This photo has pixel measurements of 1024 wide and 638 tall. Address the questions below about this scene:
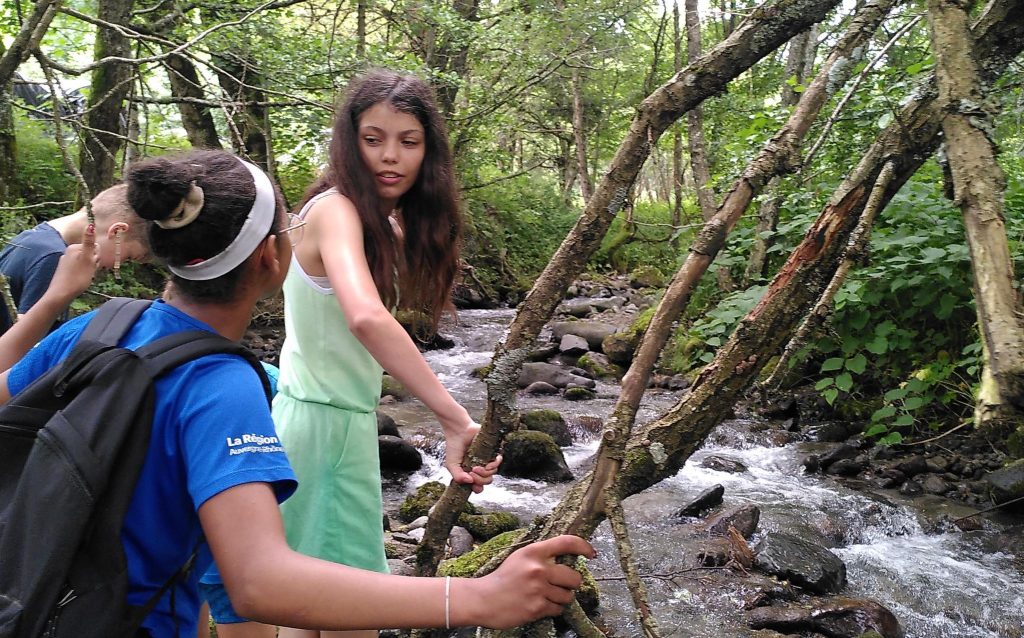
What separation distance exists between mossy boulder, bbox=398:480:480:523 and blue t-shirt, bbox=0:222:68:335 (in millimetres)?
3093

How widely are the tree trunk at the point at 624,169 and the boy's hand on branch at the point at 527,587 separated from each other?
62 cm

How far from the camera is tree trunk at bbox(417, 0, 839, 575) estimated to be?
5.76ft

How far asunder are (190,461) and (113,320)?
37 centimetres

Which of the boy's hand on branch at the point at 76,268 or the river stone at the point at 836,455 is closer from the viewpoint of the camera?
the boy's hand on branch at the point at 76,268

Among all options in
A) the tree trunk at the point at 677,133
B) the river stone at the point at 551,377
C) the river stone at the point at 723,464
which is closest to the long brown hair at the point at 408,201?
the river stone at the point at 723,464

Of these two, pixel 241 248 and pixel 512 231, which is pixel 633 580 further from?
pixel 512 231

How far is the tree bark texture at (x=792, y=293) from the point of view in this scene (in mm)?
1810

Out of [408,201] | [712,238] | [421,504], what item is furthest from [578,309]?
[712,238]

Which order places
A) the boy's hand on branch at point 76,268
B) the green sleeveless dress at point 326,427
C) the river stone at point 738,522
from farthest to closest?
the river stone at point 738,522, the green sleeveless dress at point 326,427, the boy's hand on branch at point 76,268

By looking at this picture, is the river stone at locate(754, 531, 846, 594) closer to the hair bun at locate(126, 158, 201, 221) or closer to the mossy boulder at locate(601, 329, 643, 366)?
the hair bun at locate(126, 158, 201, 221)

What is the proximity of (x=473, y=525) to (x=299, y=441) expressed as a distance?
3.23m

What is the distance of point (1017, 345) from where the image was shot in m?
1.02

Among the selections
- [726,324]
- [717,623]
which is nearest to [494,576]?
[717,623]

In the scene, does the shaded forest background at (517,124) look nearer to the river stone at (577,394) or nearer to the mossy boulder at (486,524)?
the river stone at (577,394)
